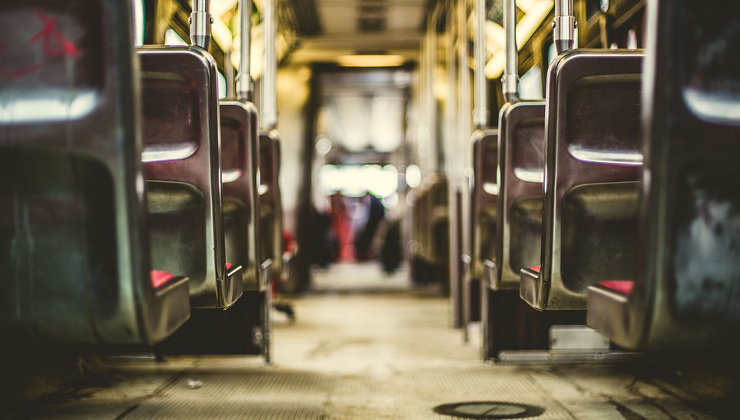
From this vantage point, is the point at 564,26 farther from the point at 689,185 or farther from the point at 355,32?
the point at 355,32

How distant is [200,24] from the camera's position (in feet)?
8.27

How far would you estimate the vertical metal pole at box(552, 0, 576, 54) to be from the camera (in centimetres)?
232

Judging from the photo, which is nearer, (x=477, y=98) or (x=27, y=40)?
(x=27, y=40)

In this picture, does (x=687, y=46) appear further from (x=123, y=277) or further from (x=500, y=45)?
(x=500, y=45)

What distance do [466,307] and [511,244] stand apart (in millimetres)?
1620

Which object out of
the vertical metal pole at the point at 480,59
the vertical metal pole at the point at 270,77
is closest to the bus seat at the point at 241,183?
the vertical metal pole at the point at 270,77

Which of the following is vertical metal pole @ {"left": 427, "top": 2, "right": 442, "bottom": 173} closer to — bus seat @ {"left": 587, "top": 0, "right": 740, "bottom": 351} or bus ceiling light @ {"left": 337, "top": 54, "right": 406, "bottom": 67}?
bus ceiling light @ {"left": 337, "top": 54, "right": 406, "bottom": 67}

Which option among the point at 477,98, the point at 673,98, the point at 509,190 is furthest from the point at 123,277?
the point at 477,98

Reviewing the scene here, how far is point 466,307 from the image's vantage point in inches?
175

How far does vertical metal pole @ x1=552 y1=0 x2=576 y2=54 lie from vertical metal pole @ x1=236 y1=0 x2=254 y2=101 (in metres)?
1.29

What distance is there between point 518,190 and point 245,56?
1.29 meters

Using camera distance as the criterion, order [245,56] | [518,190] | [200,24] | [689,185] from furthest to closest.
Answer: [245,56] < [518,190] < [200,24] < [689,185]

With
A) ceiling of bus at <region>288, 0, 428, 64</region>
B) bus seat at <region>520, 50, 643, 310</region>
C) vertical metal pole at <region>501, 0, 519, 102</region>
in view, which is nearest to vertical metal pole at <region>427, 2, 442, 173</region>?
ceiling of bus at <region>288, 0, 428, 64</region>

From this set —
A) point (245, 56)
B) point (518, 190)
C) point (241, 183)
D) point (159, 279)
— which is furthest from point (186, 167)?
point (518, 190)
